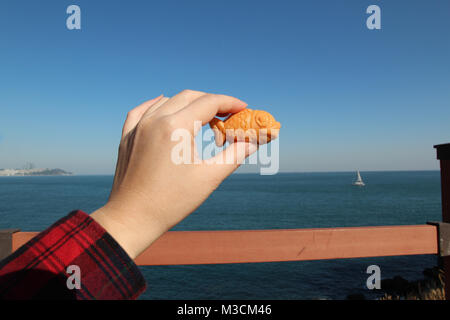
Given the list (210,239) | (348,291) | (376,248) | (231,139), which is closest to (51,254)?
(231,139)

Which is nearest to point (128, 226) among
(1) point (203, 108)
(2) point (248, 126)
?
(1) point (203, 108)

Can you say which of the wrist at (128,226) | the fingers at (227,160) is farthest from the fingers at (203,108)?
the wrist at (128,226)

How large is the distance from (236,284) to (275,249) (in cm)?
1868

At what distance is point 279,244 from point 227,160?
3.77ft

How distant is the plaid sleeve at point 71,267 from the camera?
46 centimetres

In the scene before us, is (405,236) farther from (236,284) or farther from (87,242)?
(236,284)

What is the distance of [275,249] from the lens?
6.38 feet

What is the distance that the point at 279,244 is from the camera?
6.39ft

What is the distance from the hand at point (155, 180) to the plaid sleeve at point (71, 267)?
78 millimetres

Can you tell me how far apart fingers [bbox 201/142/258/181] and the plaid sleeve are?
1.33ft

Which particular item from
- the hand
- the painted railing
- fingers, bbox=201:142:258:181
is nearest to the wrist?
the hand

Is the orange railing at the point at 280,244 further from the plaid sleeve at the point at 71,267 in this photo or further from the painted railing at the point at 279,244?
the plaid sleeve at the point at 71,267

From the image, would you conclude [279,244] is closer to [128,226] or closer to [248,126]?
[248,126]

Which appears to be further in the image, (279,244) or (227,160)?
(279,244)
